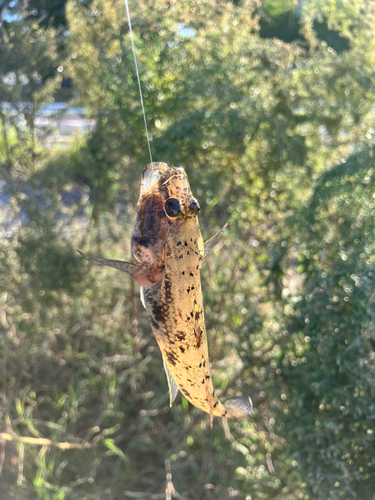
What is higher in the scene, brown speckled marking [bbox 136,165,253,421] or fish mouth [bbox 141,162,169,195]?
fish mouth [bbox 141,162,169,195]

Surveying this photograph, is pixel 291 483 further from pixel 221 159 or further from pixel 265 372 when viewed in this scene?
pixel 221 159

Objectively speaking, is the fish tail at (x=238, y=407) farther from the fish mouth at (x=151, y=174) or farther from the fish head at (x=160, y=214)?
the fish mouth at (x=151, y=174)

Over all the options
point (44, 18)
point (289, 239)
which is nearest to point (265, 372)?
point (289, 239)

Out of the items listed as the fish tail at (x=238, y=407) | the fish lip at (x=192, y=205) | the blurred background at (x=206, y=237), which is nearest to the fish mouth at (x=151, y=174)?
the fish lip at (x=192, y=205)

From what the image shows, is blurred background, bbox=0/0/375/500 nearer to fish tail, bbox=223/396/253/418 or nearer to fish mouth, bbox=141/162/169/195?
fish tail, bbox=223/396/253/418

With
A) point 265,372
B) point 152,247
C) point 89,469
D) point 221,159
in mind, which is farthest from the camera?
point 89,469

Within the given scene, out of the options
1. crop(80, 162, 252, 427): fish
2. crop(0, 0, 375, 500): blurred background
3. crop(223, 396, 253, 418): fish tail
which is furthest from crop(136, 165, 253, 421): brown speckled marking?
crop(0, 0, 375, 500): blurred background

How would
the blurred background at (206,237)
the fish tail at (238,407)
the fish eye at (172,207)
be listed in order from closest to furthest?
the fish eye at (172,207) → the fish tail at (238,407) → the blurred background at (206,237)
